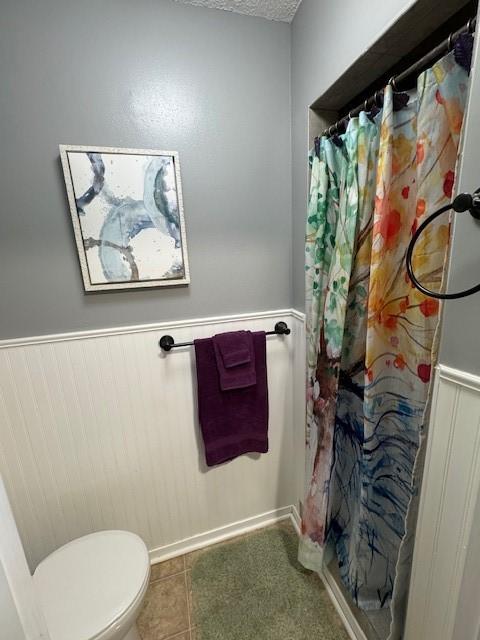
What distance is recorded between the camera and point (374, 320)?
2.80ft

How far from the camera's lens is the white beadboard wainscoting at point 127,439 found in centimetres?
113

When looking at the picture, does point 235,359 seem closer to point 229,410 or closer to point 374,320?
point 229,410

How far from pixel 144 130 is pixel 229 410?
1249 millimetres

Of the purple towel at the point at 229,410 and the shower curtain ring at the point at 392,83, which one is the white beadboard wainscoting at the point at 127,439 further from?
the shower curtain ring at the point at 392,83

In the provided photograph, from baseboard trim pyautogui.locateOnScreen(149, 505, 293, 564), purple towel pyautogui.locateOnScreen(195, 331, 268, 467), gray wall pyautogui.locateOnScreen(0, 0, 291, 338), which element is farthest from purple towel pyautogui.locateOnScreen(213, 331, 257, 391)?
baseboard trim pyautogui.locateOnScreen(149, 505, 293, 564)

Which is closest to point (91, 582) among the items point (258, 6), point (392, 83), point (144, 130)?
point (144, 130)

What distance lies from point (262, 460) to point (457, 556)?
985 mm

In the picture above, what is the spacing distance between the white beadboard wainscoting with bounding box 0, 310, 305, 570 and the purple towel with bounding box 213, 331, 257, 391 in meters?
0.07

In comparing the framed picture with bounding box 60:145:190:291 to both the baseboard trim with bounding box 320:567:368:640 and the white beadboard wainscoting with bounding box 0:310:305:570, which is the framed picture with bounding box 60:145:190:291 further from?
the baseboard trim with bounding box 320:567:368:640

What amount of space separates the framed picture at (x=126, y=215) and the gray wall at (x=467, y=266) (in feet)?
3.03

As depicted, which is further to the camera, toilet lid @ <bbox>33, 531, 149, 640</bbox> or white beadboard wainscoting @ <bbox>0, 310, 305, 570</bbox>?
white beadboard wainscoting @ <bbox>0, 310, 305, 570</bbox>

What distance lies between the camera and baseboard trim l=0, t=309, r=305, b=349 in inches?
42.4

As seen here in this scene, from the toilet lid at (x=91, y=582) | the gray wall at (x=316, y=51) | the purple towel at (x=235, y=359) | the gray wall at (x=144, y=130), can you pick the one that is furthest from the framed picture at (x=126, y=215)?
the toilet lid at (x=91, y=582)

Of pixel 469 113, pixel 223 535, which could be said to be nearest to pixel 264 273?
pixel 469 113
